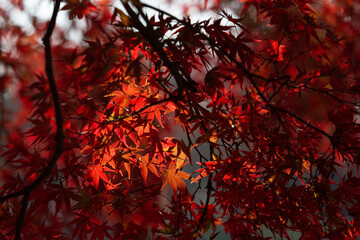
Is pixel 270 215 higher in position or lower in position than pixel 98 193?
lower

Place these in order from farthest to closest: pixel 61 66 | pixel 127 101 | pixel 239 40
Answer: pixel 127 101, pixel 239 40, pixel 61 66

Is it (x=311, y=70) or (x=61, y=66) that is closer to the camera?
(x=61, y=66)

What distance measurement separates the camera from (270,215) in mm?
1241

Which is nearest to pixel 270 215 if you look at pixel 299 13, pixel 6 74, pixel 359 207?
pixel 359 207

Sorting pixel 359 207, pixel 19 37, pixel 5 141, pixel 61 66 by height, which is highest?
pixel 19 37

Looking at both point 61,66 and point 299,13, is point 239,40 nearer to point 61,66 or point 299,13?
point 299,13

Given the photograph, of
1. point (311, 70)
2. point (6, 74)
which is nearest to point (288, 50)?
point (311, 70)

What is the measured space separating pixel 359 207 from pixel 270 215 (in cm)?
32

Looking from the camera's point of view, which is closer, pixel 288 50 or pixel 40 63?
pixel 40 63

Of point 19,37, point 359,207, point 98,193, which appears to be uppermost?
point 19,37

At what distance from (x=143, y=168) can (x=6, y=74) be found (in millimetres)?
595

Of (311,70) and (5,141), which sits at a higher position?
(311,70)

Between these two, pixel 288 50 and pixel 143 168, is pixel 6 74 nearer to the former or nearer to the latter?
pixel 143 168

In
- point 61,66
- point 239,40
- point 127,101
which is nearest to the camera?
point 61,66
